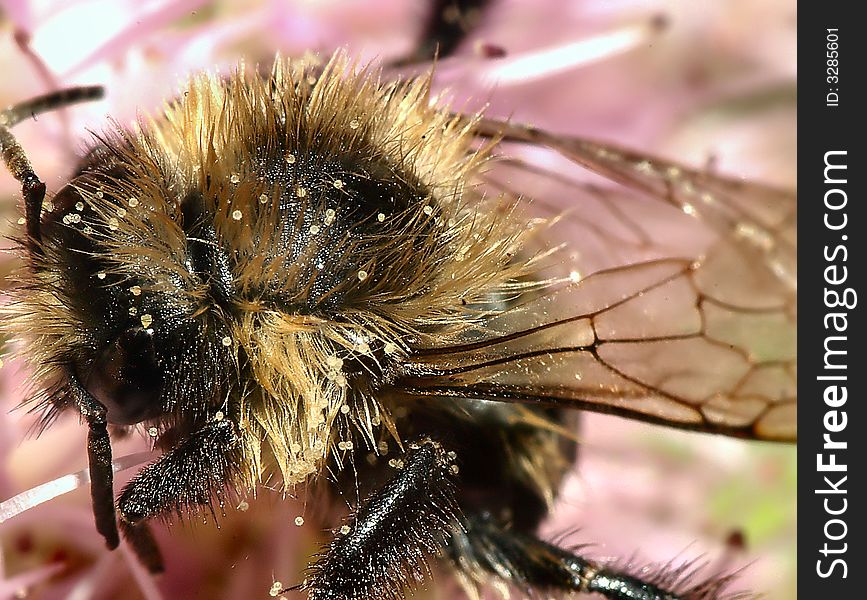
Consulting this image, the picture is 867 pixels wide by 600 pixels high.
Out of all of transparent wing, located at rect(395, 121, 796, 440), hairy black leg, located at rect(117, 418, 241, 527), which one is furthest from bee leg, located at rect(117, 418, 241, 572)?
transparent wing, located at rect(395, 121, 796, 440)

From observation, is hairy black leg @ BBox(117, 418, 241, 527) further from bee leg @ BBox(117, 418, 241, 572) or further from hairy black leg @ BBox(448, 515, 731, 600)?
hairy black leg @ BBox(448, 515, 731, 600)

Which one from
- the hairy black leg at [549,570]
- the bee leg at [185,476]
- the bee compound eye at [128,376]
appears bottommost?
the hairy black leg at [549,570]

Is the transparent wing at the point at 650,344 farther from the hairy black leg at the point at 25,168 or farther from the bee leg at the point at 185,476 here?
the hairy black leg at the point at 25,168

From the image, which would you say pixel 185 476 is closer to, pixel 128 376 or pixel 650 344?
pixel 128 376

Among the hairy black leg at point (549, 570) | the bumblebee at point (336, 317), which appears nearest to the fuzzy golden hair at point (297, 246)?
the bumblebee at point (336, 317)

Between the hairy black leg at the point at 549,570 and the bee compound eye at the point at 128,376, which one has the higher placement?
the bee compound eye at the point at 128,376

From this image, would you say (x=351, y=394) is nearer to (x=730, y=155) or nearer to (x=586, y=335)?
(x=586, y=335)
